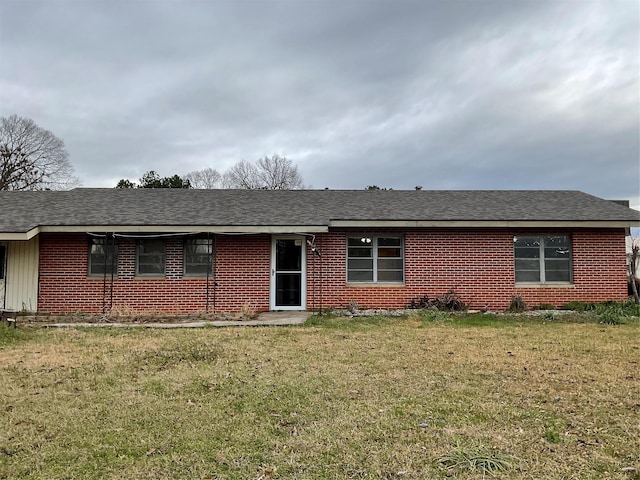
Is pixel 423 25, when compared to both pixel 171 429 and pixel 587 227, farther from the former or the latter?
pixel 171 429

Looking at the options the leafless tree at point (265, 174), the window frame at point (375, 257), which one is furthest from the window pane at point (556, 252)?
the leafless tree at point (265, 174)

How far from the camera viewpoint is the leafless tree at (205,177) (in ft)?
151

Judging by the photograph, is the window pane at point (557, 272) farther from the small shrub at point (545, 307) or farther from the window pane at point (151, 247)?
the window pane at point (151, 247)

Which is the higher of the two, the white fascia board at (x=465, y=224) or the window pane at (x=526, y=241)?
the white fascia board at (x=465, y=224)

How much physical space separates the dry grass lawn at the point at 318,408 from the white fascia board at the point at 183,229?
152 inches

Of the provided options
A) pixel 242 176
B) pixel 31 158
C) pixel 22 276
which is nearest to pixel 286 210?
pixel 22 276

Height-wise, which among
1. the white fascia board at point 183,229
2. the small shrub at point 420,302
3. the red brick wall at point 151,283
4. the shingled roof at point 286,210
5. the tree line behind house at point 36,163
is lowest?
the small shrub at point 420,302

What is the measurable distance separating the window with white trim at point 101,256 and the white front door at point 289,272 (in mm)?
4315

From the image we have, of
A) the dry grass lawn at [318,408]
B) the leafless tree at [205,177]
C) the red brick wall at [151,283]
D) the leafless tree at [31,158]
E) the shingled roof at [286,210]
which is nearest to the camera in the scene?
the dry grass lawn at [318,408]

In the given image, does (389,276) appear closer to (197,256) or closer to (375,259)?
(375,259)

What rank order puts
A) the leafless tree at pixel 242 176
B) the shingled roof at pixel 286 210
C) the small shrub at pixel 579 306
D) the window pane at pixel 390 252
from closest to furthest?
1. the shingled roof at pixel 286 210
2. the small shrub at pixel 579 306
3. the window pane at pixel 390 252
4. the leafless tree at pixel 242 176

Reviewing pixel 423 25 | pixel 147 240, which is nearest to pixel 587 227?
pixel 423 25

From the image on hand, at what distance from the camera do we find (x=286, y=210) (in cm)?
1312

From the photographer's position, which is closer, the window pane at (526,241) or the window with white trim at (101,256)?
the window with white trim at (101,256)
